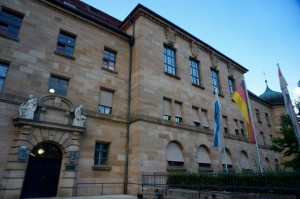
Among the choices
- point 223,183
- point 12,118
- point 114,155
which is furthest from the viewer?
point 114,155

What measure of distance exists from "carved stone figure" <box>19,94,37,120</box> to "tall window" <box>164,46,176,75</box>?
38.0 feet

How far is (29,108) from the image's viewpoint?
12414 millimetres

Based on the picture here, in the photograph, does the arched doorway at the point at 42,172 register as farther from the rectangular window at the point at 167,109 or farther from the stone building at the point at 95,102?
the rectangular window at the point at 167,109

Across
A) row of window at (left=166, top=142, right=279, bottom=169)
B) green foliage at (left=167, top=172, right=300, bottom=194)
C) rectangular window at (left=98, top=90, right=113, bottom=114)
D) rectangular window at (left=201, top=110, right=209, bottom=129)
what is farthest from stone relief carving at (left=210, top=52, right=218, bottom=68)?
green foliage at (left=167, top=172, right=300, bottom=194)

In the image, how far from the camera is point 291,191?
28.6 ft

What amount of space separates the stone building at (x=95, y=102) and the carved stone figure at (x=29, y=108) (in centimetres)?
13

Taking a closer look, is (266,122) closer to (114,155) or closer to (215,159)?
(215,159)

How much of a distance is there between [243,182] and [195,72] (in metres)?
14.9

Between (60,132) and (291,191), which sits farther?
(60,132)

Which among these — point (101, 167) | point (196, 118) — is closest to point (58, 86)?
point (101, 167)

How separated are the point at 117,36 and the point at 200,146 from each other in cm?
1255

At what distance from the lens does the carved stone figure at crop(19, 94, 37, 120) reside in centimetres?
1223

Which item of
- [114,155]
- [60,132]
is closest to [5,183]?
[60,132]

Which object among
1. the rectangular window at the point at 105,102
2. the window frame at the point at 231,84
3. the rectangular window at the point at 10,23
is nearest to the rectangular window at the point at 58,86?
the rectangular window at the point at 105,102
